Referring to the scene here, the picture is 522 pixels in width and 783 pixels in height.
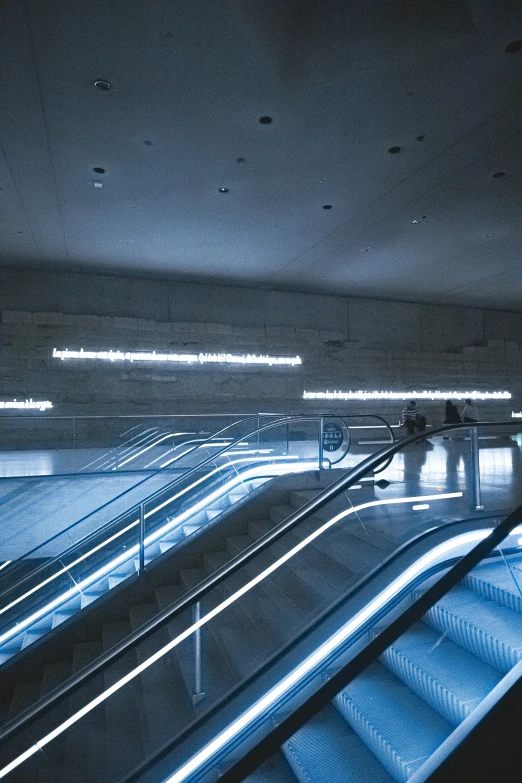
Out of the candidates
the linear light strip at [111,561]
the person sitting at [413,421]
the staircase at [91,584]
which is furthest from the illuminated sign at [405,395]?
the staircase at [91,584]

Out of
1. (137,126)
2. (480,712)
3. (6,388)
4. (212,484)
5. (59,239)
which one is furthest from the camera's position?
(6,388)

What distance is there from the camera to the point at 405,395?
51.1 ft

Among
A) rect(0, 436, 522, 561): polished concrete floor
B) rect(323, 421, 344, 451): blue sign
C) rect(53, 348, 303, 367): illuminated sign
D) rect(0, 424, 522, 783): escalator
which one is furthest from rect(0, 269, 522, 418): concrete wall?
rect(0, 424, 522, 783): escalator

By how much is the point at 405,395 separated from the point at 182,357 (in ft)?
24.1

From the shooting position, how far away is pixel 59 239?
1020 cm

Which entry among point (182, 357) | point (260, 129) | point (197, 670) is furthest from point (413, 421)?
point (197, 670)

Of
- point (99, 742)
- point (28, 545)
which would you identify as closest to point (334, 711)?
point (99, 742)

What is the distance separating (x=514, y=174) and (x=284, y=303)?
25.5ft

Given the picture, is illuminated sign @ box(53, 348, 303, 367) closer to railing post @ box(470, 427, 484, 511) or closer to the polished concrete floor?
the polished concrete floor

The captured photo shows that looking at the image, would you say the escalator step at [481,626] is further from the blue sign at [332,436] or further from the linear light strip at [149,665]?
the blue sign at [332,436]

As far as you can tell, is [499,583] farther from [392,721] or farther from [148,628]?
[148,628]

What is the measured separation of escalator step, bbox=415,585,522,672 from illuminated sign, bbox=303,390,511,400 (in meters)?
11.2

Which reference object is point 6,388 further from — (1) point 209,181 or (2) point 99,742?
(2) point 99,742

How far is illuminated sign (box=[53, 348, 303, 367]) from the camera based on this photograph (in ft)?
40.3
